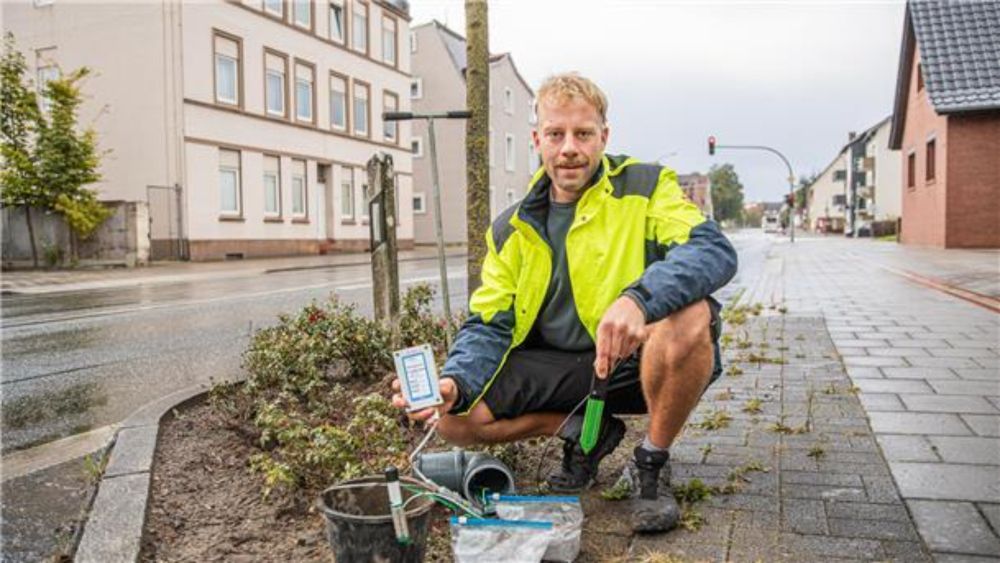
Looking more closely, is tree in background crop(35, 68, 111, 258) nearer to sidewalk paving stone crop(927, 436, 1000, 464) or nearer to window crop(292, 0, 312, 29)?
window crop(292, 0, 312, 29)

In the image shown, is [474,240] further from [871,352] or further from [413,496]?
[871,352]

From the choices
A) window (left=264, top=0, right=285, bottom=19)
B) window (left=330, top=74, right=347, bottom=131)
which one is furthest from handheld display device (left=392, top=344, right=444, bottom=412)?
window (left=330, top=74, right=347, bottom=131)

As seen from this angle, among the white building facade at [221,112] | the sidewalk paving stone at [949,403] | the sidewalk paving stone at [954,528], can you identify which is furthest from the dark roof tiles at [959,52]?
the sidewalk paving stone at [954,528]

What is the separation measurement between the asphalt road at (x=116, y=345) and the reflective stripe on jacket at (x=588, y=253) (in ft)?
8.73

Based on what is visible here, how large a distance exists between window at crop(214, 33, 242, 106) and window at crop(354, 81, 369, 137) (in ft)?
24.8

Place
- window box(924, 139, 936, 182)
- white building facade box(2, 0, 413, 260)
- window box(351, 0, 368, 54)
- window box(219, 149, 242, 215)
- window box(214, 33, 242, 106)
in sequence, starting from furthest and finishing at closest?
window box(351, 0, 368, 54), window box(219, 149, 242, 215), window box(214, 33, 242, 106), window box(924, 139, 936, 182), white building facade box(2, 0, 413, 260)

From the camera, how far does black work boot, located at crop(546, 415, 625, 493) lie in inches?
129

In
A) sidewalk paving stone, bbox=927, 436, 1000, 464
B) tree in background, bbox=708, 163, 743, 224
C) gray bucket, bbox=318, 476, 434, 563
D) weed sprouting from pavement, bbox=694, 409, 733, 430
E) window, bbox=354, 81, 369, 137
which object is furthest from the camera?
tree in background, bbox=708, 163, 743, 224

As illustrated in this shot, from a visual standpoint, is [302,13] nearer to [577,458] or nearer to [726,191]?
[577,458]

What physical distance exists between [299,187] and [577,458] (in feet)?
94.1

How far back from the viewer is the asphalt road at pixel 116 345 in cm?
514

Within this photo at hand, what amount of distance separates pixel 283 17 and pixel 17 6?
28.0ft

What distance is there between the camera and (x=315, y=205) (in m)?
31.2

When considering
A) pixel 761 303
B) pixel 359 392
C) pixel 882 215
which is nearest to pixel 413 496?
pixel 359 392
